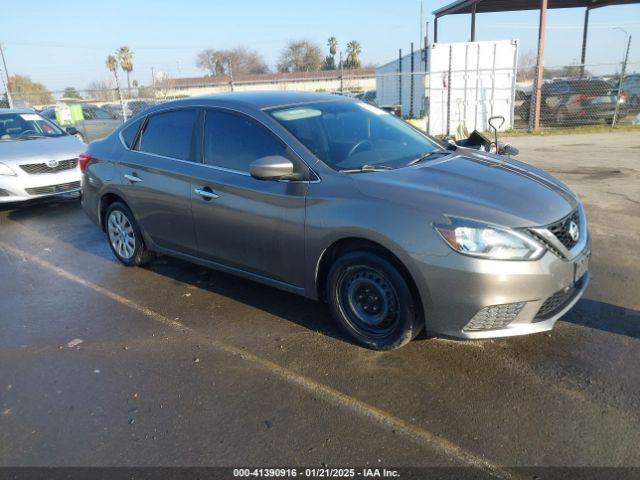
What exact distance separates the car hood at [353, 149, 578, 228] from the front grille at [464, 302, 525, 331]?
48 centimetres

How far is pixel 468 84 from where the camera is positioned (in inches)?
674

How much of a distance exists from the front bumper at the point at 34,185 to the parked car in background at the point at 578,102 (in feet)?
48.9

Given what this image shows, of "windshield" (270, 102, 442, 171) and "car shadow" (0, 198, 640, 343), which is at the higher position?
"windshield" (270, 102, 442, 171)

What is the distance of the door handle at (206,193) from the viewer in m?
4.13

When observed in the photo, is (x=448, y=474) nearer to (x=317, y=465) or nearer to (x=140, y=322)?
(x=317, y=465)

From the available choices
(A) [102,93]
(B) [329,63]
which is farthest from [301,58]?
(A) [102,93]

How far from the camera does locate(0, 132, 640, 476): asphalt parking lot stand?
262 centimetres

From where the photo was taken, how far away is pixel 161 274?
5258 mm

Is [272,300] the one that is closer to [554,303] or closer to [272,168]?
[272,168]

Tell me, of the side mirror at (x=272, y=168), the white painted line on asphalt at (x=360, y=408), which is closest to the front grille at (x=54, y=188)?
the white painted line on asphalt at (x=360, y=408)

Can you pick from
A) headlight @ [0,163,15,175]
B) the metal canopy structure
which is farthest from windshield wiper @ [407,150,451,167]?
the metal canopy structure

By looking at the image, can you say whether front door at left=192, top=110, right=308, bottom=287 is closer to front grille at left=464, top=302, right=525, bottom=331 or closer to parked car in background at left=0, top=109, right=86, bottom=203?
front grille at left=464, top=302, right=525, bottom=331

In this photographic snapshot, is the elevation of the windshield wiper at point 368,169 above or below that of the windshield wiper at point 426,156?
above

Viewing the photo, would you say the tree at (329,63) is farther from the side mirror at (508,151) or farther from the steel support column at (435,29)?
the side mirror at (508,151)
